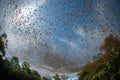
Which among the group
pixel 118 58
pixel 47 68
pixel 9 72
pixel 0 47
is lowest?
pixel 118 58

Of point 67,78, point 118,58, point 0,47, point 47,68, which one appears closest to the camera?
point 118,58

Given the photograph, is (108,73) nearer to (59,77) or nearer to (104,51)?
(104,51)

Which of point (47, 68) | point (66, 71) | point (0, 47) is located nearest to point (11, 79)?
point (0, 47)

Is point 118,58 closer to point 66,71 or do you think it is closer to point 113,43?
point 113,43

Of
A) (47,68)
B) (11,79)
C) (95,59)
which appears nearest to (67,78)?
(47,68)

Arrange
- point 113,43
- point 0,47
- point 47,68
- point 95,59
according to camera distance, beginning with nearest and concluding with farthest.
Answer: point 0,47, point 113,43, point 95,59, point 47,68

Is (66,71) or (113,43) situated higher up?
(66,71)

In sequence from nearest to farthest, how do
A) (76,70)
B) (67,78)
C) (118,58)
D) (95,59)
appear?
1. (118,58)
2. (95,59)
3. (76,70)
4. (67,78)

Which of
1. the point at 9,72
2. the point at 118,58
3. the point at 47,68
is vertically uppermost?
the point at 47,68

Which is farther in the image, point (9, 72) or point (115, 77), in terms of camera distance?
point (9, 72)
